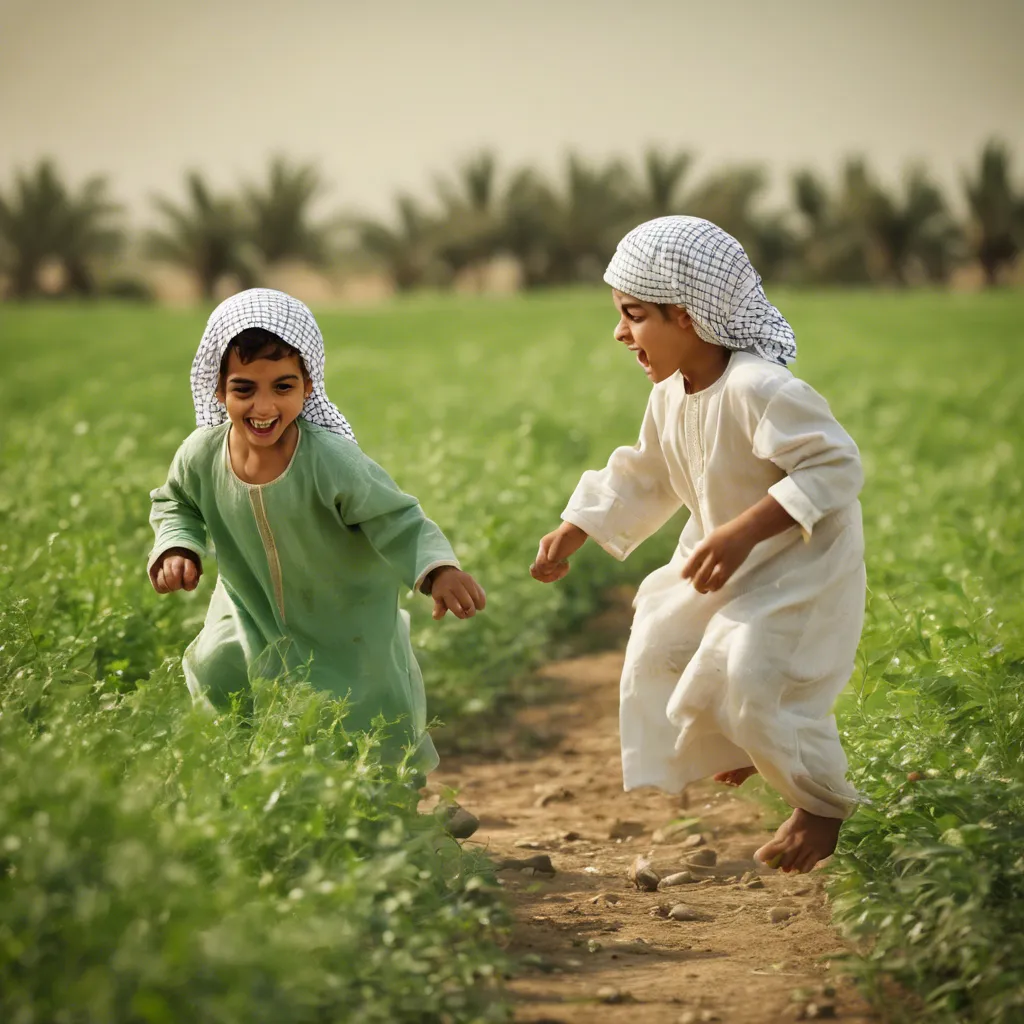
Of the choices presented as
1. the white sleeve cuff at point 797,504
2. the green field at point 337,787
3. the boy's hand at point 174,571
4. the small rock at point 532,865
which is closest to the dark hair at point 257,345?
the boy's hand at point 174,571

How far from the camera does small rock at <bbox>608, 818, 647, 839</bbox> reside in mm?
4531

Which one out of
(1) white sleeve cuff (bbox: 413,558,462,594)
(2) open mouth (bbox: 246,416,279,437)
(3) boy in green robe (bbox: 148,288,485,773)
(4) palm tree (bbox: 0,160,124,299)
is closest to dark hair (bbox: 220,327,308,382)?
(3) boy in green robe (bbox: 148,288,485,773)

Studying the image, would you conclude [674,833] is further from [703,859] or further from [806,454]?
[806,454]

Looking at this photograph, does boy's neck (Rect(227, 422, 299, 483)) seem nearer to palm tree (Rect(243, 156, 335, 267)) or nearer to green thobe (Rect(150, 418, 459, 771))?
green thobe (Rect(150, 418, 459, 771))

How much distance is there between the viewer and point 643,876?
12.9 feet

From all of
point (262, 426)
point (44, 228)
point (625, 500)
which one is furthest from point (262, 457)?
point (44, 228)

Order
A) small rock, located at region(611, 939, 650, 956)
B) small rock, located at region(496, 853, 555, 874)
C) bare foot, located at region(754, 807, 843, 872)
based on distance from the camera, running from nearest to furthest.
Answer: small rock, located at region(611, 939, 650, 956), bare foot, located at region(754, 807, 843, 872), small rock, located at region(496, 853, 555, 874)

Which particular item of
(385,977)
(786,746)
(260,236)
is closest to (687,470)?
(786,746)

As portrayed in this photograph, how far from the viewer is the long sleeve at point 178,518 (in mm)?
3859

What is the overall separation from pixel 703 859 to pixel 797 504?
48.4 inches

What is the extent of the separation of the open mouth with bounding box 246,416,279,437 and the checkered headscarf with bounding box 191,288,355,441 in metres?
0.16

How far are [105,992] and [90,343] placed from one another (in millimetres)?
20452

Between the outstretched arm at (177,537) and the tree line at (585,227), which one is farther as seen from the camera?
the tree line at (585,227)

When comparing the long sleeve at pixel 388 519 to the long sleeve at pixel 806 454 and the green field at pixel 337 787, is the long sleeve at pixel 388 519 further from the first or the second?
the long sleeve at pixel 806 454
